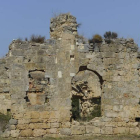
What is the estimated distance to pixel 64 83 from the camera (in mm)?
12359

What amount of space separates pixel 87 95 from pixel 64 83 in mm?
5458

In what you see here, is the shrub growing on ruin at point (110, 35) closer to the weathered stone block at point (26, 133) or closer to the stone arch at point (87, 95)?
the stone arch at point (87, 95)

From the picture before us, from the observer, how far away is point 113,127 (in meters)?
12.5

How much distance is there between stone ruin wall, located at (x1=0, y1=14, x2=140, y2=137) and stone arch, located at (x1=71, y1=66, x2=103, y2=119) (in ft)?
10.0

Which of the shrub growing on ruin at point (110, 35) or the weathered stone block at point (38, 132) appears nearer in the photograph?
the weathered stone block at point (38, 132)

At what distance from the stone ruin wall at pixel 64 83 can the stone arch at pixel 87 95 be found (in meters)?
3.06

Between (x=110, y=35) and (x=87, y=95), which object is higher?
(x=110, y=35)

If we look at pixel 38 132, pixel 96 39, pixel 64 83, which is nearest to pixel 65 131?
pixel 38 132

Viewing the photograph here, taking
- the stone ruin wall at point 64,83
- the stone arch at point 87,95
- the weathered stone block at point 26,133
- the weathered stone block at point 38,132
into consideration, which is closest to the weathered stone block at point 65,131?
the stone ruin wall at point 64,83

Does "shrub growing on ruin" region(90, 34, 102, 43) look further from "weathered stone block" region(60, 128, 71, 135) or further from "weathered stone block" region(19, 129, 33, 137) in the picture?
"weathered stone block" region(19, 129, 33, 137)

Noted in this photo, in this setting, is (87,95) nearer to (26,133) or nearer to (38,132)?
(38,132)

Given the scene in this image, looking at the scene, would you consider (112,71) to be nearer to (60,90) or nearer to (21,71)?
(60,90)

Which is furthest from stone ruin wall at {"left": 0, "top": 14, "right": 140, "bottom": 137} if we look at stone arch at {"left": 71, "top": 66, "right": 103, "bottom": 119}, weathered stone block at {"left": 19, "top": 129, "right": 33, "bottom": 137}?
stone arch at {"left": 71, "top": 66, "right": 103, "bottom": 119}

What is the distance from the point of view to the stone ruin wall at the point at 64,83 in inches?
474
